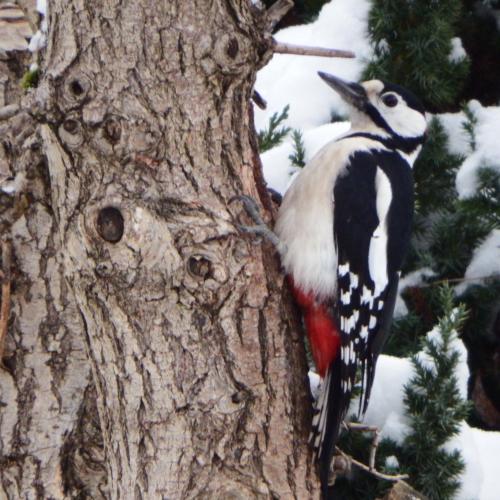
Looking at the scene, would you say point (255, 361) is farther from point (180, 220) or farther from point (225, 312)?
point (180, 220)

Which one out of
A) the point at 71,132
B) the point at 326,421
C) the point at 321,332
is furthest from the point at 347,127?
the point at 71,132

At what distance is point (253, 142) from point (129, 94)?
0.41 meters

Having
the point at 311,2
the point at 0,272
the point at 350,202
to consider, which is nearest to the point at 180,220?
the point at 0,272

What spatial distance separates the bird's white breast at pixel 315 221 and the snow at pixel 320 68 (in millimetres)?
1074

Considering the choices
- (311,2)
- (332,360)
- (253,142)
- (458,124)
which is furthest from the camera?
(311,2)

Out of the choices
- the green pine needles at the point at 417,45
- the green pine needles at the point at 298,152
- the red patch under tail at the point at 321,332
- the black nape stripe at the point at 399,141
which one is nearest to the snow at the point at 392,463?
the red patch under tail at the point at 321,332

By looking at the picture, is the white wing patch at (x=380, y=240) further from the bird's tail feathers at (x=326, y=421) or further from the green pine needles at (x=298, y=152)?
the green pine needles at (x=298, y=152)

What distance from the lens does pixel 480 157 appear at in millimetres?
3812

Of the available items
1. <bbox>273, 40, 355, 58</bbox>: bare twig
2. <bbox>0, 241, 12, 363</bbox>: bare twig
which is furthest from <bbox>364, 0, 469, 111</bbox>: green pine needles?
<bbox>0, 241, 12, 363</bbox>: bare twig

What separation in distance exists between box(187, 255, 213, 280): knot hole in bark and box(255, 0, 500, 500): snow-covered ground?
3.18 feet

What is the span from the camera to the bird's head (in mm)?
3305

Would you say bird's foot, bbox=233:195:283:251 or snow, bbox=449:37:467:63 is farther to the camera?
snow, bbox=449:37:467:63

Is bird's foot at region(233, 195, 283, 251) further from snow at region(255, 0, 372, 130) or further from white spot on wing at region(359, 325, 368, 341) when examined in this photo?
snow at region(255, 0, 372, 130)

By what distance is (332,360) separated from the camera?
9.43ft
